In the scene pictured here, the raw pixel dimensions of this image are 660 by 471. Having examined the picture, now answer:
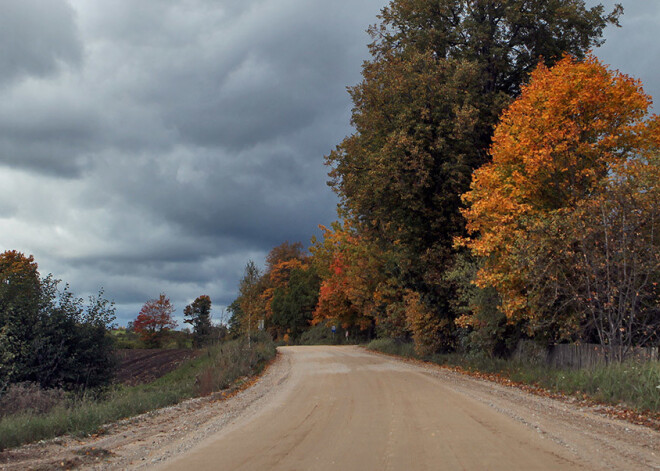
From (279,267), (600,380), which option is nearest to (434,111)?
(600,380)

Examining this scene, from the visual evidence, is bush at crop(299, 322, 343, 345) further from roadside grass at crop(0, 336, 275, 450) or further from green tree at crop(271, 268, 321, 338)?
roadside grass at crop(0, 336, 275, 450)

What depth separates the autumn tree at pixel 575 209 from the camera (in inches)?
512

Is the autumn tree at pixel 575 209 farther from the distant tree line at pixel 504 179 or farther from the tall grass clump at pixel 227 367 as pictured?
the tall grass clump at pixel 227 367

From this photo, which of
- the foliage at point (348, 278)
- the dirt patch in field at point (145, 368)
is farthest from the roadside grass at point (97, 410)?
the foliage at point (348, 278)

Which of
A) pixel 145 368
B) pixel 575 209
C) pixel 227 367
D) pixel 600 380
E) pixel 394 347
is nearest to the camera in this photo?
pixel 600 380

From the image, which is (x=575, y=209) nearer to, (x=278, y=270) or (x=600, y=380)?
(x=600, y=380)

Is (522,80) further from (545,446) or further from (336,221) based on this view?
(336,221)

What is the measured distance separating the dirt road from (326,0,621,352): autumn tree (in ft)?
34.2

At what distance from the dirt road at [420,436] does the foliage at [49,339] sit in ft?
28.4

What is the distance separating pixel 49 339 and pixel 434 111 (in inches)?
665

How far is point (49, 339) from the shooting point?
17078mm

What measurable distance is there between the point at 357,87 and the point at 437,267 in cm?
938

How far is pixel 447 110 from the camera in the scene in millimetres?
21516

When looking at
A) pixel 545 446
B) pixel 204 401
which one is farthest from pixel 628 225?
pixel 204 401
